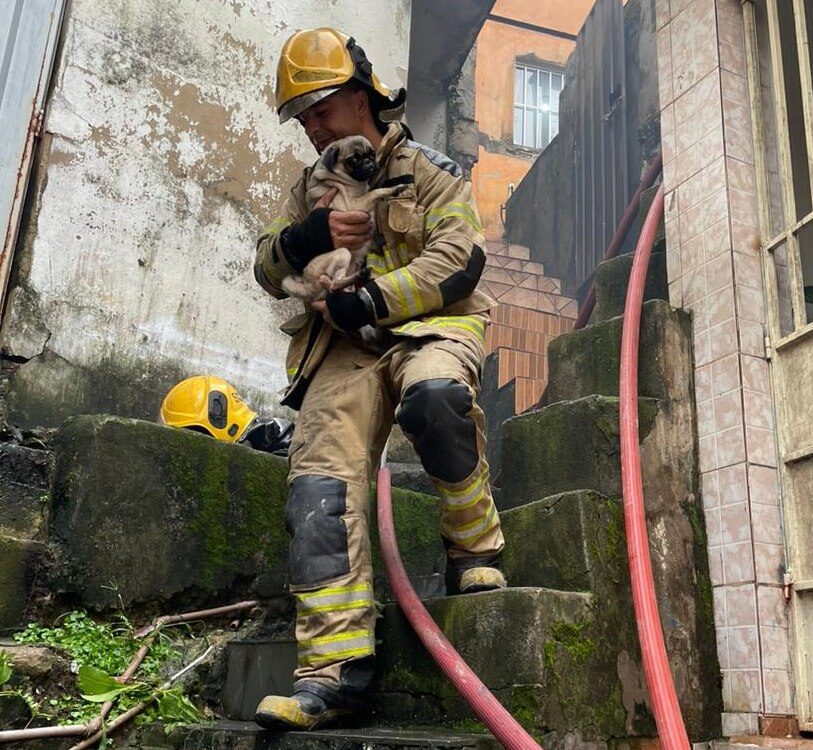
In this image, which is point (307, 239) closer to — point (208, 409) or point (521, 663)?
point (521, 663)

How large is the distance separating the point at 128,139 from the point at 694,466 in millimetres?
3431

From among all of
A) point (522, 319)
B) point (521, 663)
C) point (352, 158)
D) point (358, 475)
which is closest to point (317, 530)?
point (358, 475)

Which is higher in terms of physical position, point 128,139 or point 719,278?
point 128,139

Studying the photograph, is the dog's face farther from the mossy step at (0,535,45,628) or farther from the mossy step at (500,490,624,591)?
the mossy step at (0,535,45,628)

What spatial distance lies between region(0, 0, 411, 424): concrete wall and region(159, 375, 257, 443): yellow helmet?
1.14 ft

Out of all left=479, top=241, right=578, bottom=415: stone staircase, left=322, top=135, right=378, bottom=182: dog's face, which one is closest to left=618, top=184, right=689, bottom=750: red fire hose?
left=322, top=135, right=378, bottom=182: dog's face

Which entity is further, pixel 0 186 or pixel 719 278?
pixel 0 186

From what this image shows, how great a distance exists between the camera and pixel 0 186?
4273mm

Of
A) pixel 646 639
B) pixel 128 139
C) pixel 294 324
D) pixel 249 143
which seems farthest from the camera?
pixel 249 143

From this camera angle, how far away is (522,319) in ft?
26.2

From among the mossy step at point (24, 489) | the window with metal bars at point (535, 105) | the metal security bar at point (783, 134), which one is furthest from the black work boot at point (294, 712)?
the window with metal bars at point (535, 105)

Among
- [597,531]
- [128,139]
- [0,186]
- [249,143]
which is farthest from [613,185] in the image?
[597,531]

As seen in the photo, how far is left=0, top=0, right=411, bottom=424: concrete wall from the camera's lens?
4402mm

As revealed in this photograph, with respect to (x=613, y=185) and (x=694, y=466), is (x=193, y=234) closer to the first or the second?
(x=694, y=466)
